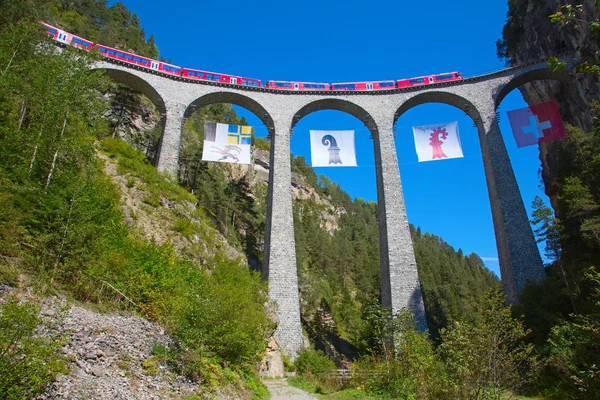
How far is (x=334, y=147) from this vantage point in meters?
22.8

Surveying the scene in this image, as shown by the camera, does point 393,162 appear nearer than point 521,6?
Yes

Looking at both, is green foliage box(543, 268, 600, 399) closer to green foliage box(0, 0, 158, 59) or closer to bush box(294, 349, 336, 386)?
A: bush box(294, 349, 336, 386)

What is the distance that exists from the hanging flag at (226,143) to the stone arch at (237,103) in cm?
285

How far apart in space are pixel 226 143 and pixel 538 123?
18574 mm

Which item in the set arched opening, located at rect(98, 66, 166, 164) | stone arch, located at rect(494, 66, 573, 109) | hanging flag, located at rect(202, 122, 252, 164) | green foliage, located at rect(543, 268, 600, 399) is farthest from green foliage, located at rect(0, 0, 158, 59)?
stone arch, located at rect(494, 66, 573, 109)

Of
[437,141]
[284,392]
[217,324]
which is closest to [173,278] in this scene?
[217,324]

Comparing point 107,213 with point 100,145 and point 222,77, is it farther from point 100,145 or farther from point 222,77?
point 222,77

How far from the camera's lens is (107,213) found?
1092 cm

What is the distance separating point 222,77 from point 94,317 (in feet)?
67.5

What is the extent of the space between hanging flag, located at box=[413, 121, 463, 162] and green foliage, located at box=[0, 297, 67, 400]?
2100cm

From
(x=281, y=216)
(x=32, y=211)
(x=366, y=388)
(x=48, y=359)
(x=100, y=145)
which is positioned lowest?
(x=366, y=388)

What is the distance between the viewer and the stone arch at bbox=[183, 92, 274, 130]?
25109 millimetres

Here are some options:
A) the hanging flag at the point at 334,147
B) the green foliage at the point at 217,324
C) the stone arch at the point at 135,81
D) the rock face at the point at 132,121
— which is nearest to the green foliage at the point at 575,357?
the green foliage at the point at 217,324

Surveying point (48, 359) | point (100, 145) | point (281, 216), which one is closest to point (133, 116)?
point (100, 145)
